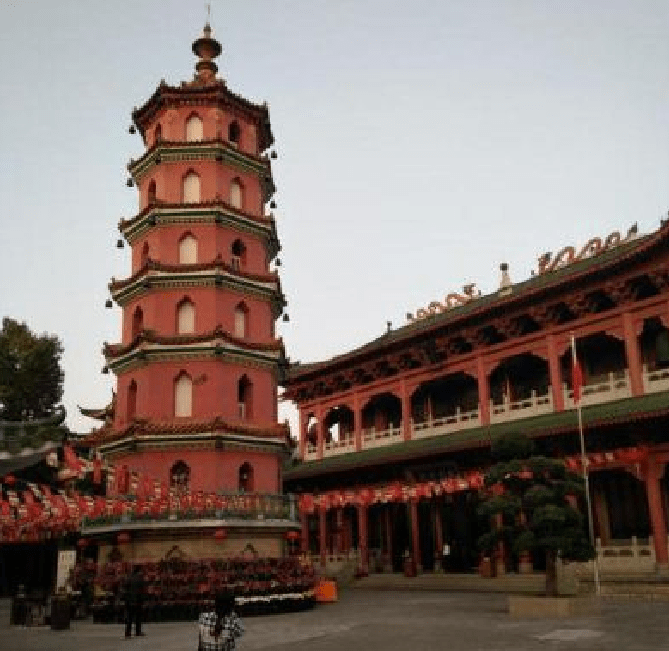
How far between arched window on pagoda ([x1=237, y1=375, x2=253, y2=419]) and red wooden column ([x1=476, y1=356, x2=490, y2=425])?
1010cm

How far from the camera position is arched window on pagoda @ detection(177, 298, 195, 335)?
2539 centimetres

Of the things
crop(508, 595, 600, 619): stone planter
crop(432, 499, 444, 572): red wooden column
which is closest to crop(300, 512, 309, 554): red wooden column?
crop(432, 499, 444, 572): red wooden column

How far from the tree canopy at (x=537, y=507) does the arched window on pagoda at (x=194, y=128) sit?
51.0 feet

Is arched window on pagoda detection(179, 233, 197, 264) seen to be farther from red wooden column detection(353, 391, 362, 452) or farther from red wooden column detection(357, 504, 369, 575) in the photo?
red wooden column detection(357, 504, 369, 575)

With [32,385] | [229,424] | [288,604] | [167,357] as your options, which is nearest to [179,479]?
[229,424]

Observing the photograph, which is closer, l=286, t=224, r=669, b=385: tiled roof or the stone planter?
the stone planter

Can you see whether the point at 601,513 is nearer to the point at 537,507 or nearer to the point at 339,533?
the point at 537,507

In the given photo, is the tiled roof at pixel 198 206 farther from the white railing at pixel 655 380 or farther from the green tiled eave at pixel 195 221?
the white railing at pixel 655 380

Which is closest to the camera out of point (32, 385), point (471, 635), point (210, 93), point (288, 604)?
point (471, 635)

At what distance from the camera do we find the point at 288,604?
69.4 ft

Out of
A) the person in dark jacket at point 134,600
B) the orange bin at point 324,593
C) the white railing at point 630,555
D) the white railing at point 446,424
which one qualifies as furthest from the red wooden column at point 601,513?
the person in dark jacket at point 134,600

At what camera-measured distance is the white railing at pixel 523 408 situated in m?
28.6

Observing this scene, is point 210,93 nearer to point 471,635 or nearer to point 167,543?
point 167,543

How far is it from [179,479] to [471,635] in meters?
12.1
